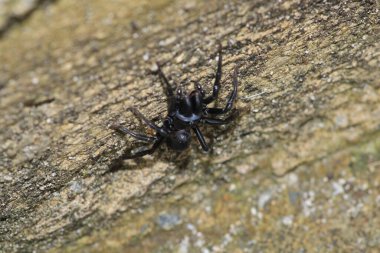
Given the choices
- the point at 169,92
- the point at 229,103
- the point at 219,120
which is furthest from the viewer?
the point at 219,120

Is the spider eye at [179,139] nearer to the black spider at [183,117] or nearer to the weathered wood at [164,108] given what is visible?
the black spider at [183,117]

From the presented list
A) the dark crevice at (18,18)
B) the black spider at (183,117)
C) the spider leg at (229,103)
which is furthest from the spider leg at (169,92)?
the dark crevice at (18,18)

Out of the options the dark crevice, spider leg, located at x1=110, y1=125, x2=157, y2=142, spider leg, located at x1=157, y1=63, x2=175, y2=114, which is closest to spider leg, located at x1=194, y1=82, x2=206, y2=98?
spider leg, located at x1=157, y1=63, x2=175, y2=114

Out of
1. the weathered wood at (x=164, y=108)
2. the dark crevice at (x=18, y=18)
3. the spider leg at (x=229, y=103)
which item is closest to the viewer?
the dark crevice at (x=18, y=18)

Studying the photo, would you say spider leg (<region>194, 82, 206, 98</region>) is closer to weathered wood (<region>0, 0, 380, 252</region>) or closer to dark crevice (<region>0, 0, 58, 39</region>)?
weathered wood (<region>0, 0, 380, 252</region>)

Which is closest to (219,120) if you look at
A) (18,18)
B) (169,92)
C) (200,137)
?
(200,137)

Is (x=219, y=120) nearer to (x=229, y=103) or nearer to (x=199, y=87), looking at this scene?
(x=229, y=103)
